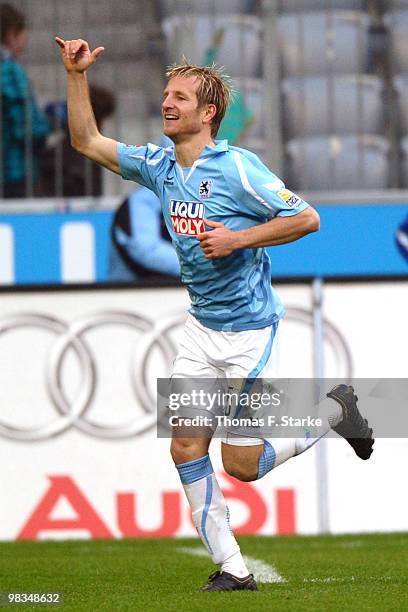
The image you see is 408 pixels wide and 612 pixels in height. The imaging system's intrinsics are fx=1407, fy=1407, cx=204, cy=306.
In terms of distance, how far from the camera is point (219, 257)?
17.4 feet

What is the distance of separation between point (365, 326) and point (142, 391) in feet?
5.46

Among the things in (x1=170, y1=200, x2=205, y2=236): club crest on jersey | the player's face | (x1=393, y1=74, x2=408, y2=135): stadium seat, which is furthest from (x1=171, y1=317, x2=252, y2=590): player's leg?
(x1=393, y1=74, x2=408, y2=135): stadium seat

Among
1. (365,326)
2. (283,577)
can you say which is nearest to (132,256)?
(365,326)

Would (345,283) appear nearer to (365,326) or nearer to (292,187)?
(365,326)

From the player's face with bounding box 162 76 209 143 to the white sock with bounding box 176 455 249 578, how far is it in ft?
4.18

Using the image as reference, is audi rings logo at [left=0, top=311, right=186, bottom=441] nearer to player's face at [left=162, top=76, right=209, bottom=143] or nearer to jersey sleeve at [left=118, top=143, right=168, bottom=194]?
jersey sleeve at [left=118, top=143, right=168, bottom=194]

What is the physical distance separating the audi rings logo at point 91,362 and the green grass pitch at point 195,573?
Result: 2.88 feet

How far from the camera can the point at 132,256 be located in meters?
10.7

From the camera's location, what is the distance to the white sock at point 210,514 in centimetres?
543

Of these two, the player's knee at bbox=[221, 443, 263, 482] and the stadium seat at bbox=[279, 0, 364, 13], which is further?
the stadium seat at bbox=[279, 0, 364, 13]

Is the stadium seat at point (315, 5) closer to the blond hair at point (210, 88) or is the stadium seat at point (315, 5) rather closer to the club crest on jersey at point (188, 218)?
the blond hair at point (210, 88)

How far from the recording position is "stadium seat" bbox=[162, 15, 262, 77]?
37.3 feet

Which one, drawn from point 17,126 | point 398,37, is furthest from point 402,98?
point 17,126

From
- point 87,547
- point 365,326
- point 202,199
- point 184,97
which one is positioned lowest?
point 87,547
